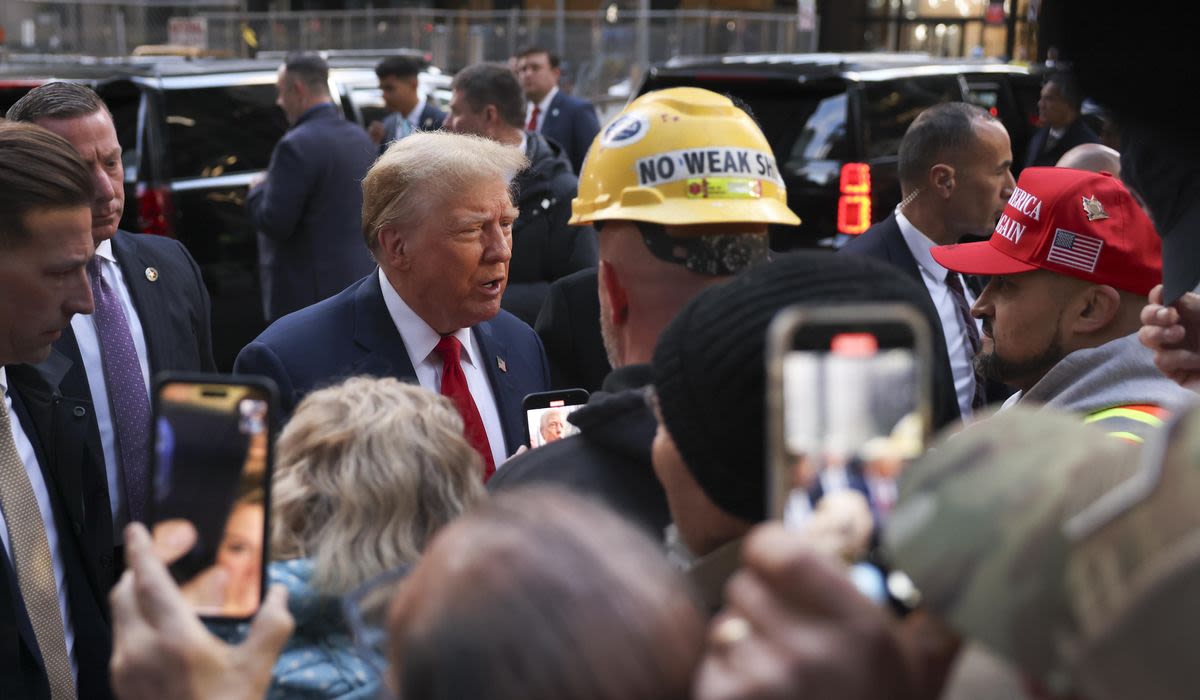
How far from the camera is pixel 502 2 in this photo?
3094 cm

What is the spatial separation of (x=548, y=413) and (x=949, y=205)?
110 inches

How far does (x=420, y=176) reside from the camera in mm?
3453

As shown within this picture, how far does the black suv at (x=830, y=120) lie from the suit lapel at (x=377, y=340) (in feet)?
16.6

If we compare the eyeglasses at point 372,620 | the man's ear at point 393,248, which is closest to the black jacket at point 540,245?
the man's ear at point 393,248

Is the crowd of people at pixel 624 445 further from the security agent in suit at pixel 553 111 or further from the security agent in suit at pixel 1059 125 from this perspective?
the security agent in suit at pixel 553 111

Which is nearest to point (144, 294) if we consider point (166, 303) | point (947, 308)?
point (166, 303)

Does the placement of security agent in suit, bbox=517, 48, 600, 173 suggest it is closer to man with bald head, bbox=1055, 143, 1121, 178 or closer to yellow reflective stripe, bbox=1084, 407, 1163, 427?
man with bald head, bbox=1055, 143, 1121, 178

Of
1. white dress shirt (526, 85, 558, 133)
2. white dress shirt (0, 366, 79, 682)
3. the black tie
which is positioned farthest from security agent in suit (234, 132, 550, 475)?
white dress shirt (526, 85, 558, 133)

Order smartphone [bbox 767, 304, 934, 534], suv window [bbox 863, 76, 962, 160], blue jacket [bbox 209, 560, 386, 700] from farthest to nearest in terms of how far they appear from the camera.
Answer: suv window [bbox 863, 76, 962, 160] < blue jacket [bbox 209, 560, 386, 700] < smartphone [bbox 767, 304, 934, 534]

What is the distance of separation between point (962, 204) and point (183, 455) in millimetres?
4227

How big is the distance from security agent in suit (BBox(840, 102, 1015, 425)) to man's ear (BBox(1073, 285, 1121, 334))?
1.39 metres

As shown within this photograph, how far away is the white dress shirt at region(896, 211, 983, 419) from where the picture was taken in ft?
15.3

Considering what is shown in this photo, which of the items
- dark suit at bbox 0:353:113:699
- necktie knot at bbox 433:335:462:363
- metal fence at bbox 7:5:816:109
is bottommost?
dark suit at bbox 0:353:113:699

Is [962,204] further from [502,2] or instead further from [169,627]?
[502,2]
